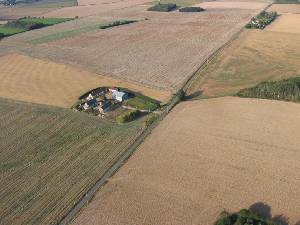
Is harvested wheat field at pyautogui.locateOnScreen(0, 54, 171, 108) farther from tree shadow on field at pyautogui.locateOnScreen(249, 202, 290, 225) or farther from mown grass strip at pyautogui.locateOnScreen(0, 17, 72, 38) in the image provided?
mown grass strip at pyautogui.locateOnScreen(0, 17, 72, 38)

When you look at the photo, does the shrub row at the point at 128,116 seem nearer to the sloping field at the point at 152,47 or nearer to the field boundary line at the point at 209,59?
the sloping field at the point at 152,47

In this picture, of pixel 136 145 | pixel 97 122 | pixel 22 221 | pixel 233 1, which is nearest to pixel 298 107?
pixel 136 145

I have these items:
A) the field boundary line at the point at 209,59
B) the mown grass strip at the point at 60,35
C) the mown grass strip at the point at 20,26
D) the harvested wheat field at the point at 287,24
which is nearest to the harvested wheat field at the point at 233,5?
the harvested wheat field at the point at 287,24

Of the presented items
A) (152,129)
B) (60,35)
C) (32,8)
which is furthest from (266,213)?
(32,8)

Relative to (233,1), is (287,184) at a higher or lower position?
lower

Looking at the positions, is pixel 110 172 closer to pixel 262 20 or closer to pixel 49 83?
pixel 49 83

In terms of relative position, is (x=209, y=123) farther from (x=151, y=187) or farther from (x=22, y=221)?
(x=22, y=221)
